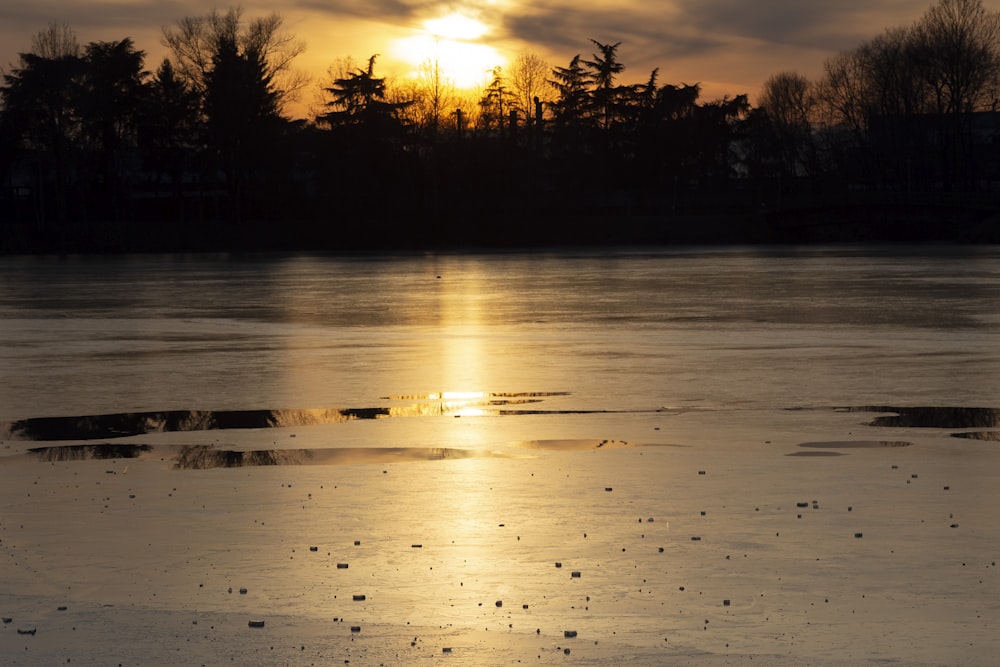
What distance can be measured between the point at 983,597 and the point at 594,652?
2290 millimetres

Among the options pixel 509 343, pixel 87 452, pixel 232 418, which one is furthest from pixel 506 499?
pixel 509 343

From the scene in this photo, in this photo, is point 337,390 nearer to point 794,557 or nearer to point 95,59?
point 794,557

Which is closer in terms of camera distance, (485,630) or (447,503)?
(485,630)

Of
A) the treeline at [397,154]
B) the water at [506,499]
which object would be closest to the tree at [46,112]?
the treeline at [397,154]

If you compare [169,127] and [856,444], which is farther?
[169,127]

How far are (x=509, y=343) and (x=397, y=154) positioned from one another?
94878 millimetres

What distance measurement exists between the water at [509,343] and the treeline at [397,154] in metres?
59.0

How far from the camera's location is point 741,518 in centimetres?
1027

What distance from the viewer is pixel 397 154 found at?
119375 mm

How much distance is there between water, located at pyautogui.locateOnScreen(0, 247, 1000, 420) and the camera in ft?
59.5

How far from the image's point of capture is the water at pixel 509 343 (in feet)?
59.5

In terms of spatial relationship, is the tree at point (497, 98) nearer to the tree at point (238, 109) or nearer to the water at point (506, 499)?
the tree at point (238, 109)

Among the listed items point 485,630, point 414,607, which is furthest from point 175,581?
point 485,630

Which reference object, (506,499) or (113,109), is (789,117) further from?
(506,499)
